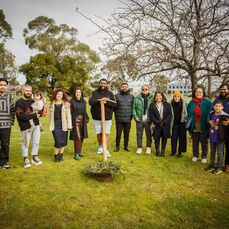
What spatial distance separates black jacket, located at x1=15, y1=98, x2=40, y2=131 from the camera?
206 inches

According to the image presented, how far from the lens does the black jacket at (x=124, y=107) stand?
22.2 ft

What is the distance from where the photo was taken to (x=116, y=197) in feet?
13.3

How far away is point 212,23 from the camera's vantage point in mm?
6074

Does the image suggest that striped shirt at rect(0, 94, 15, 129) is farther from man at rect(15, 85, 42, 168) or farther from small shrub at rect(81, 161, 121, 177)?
small shrub at rect(81, 161, 121, 177)

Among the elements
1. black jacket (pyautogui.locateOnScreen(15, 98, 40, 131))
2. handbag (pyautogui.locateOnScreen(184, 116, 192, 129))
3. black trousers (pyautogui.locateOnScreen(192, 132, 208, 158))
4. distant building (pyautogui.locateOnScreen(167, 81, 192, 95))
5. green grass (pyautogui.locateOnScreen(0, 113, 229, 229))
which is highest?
distant building (pyautogui.locateOnScreen(167, 81, 192, 95))

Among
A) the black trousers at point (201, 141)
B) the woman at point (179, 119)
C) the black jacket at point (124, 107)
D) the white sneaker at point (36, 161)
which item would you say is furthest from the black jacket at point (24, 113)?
the black trousers at point (201, 141)

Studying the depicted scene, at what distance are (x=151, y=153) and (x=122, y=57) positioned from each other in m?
3.10

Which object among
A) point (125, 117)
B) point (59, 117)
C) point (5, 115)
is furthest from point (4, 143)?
point (125, 117)

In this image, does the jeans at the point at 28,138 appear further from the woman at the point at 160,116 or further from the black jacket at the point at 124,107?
the woman at the point at 160,116

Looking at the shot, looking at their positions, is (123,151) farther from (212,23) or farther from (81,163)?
(212,23)

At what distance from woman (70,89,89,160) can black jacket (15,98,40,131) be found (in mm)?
1083

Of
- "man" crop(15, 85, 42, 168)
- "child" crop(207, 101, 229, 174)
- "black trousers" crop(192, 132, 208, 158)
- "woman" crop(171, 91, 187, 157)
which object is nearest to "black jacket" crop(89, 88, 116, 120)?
"man" crop(15, 85, 42, 168)

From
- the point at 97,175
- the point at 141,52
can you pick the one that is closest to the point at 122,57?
the point at 141,52

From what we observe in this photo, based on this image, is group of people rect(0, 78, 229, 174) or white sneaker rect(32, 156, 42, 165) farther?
white sneaker rect(32, 156, 42, 165)
